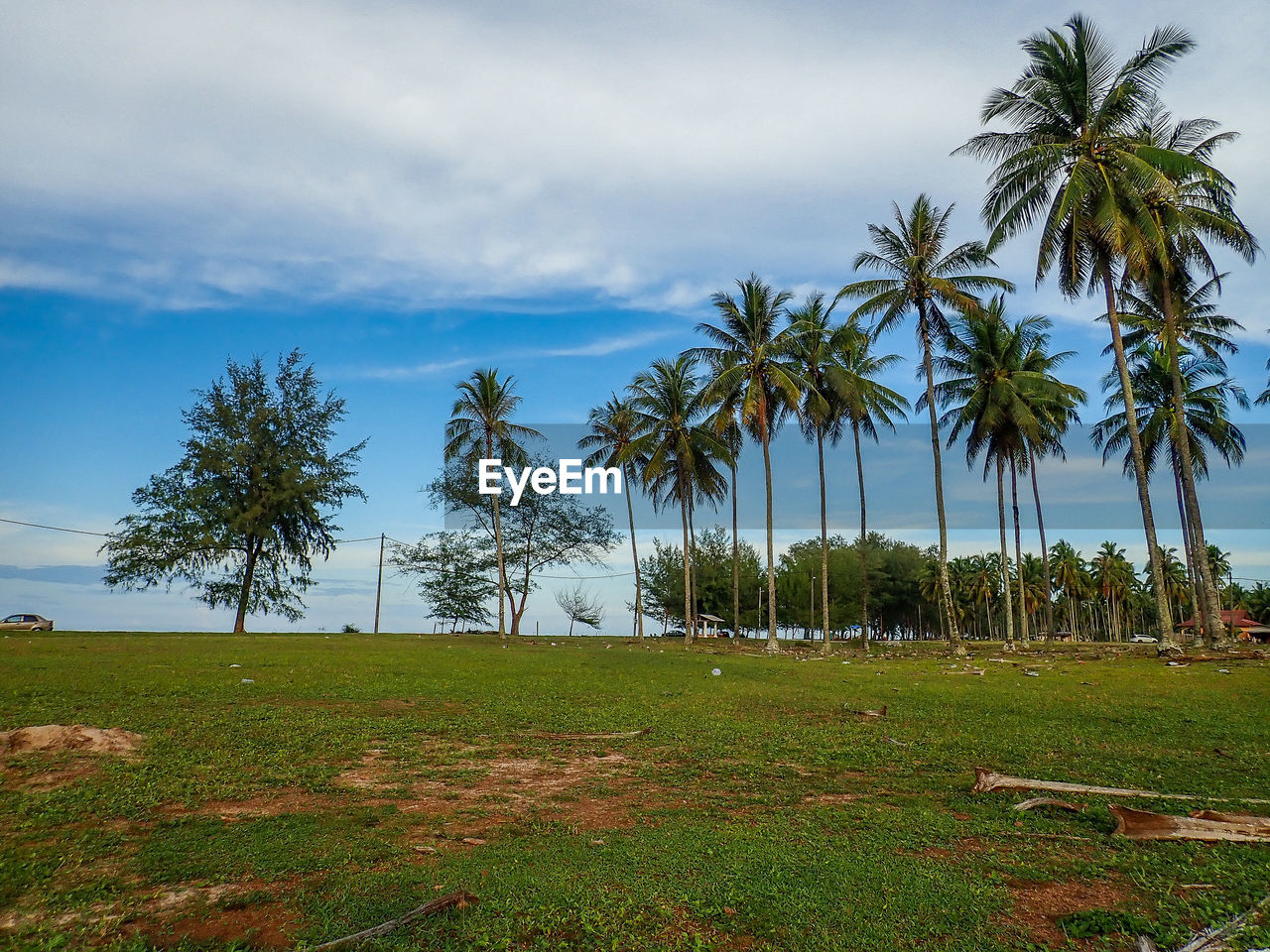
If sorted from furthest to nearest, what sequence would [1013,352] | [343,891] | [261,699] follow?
1. [1013,352]
2. [261,699]
3. [343,891]

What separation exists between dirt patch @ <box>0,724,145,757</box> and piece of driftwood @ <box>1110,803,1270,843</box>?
9357 millimetres

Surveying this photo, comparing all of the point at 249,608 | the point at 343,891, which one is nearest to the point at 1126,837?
the point at 343,891

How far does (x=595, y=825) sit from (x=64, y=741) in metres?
5.83

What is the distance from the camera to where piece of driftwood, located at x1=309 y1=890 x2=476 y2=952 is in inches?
150

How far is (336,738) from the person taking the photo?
9180 mm

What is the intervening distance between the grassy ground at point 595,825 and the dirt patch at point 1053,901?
18mm

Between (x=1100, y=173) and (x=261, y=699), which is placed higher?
(x=1100, y=173)

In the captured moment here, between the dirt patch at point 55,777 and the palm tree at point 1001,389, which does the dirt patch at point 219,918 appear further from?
the palm tree at point 1001,389

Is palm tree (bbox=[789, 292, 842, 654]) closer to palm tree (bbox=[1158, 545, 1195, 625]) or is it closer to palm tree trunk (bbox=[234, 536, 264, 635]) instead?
palm tree trunk (bbox=[234, 536, 264, 635])

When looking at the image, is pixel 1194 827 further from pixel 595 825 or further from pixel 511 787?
pixel 511 787

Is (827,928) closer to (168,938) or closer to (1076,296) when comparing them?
(168,938)

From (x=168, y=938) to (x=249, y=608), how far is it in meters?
37.3

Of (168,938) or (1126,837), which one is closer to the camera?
(168,938)

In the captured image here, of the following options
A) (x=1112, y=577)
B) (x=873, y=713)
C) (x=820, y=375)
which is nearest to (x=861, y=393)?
(x=820, y=375)
